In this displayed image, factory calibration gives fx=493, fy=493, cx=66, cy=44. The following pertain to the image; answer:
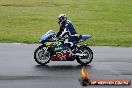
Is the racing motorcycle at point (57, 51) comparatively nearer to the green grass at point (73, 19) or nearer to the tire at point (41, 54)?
the tire at point (41, 54)

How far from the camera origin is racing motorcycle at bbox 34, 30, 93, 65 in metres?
17.2

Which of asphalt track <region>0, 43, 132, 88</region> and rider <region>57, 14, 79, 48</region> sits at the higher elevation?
rider <region>57, 14, 79, 48</region>

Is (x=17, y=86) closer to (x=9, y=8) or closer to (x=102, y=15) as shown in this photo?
(x=102, y=15)

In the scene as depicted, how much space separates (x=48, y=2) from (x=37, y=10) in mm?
5952

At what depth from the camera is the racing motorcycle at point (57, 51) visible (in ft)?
56.3

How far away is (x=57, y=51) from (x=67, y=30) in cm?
82

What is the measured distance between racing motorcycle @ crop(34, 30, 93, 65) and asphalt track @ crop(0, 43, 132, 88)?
23 cm

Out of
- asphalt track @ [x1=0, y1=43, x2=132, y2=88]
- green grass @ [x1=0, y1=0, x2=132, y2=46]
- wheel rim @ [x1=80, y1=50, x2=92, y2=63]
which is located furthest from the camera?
green grass @ [x1=0, y1=0, x2=132, y2=46]

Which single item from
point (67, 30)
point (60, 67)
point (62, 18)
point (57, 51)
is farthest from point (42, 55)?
point (62, 18)

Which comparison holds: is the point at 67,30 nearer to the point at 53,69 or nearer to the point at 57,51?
the point at 57,51

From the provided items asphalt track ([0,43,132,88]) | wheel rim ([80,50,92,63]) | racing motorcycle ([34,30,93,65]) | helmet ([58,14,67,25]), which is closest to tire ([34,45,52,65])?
racing motorcycle ([34,30,93,65])

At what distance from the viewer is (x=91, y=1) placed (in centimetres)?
4612

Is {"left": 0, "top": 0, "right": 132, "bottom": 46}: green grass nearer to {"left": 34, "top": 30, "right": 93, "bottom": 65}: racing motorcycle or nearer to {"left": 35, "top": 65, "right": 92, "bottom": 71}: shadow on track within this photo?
{"left": 34, "top": 30, "right": 93, "bottom": 65}: racing motorcycle

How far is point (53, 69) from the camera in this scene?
16.4 metres
